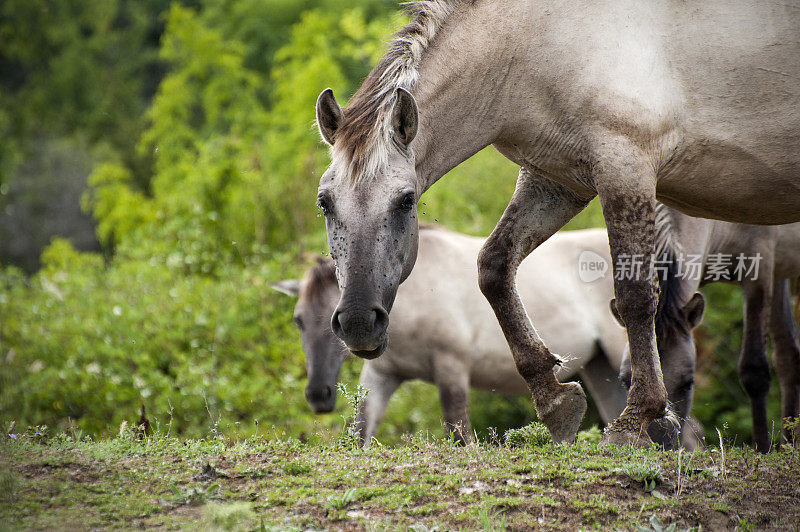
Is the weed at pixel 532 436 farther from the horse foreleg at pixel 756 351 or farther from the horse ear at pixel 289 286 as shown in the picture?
the horse ear at pixel 289 286

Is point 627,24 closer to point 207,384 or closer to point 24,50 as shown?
point 207,384

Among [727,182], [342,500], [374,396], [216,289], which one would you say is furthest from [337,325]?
[216,289]

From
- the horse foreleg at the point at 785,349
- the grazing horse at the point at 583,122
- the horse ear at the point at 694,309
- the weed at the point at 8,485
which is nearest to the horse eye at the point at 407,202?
the grazing horse at the point at 583,122

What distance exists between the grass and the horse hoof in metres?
0.17

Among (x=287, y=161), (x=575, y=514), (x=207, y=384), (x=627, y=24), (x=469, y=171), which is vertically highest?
(x=287, y=161)

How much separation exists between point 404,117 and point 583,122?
0.85m

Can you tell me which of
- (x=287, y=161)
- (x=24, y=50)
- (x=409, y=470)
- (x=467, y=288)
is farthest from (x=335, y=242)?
(x=24, y=50)

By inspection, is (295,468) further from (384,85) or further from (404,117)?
(384,85)

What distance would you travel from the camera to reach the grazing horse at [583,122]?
3471 mm

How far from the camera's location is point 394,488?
3.24m

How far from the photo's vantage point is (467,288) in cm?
704

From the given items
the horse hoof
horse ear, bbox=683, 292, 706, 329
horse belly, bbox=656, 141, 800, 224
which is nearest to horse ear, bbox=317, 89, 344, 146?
horse belly, bbox=656, 141, 800, 224

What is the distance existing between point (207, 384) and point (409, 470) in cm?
618

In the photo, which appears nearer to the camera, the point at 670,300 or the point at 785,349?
the point at 670,300
